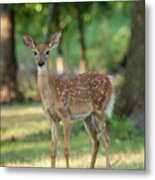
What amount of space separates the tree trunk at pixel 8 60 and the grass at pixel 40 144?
91 millimetres

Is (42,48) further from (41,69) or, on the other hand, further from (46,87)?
(46,87)

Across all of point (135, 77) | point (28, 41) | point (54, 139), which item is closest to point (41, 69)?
point (28, 41)

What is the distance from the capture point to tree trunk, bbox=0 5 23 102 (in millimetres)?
7055

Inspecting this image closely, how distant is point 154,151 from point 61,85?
0.77 m

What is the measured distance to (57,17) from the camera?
277 inches

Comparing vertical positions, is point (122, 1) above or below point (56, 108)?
above

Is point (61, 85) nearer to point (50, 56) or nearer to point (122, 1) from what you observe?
point (50, 56)

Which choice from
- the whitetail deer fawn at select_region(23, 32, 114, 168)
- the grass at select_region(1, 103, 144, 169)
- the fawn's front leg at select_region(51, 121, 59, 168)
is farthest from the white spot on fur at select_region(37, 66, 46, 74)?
the fawn's front leg at select_region(51, 121, 59, 168)

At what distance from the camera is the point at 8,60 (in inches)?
281

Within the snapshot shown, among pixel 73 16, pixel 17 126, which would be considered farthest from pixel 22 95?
pixel 73 16

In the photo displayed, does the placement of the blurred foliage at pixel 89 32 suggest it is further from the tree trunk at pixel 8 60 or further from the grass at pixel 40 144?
the grass at pixel 40 144

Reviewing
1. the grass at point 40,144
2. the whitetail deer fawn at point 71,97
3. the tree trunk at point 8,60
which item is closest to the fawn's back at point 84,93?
the whitetail deer fawn at point 71,97

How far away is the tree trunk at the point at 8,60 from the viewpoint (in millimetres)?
7055

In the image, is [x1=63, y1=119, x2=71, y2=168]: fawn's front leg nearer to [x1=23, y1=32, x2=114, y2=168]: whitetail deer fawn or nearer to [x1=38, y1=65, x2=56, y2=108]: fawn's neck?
[x1=23, y1=32, x2=114, y2=168]: whitetail deer fawn
